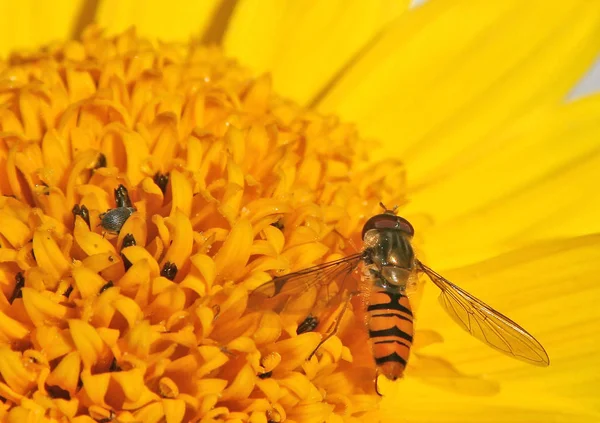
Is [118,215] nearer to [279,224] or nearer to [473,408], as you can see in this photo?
[279,224]

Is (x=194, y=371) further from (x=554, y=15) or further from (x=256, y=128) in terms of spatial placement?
(x=554, y=15)

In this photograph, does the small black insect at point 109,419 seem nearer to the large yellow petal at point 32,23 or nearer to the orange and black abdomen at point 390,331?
the orange and black abdomen at point 390,331

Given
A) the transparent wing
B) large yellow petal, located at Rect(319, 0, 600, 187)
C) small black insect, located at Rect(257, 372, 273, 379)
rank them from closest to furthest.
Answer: small black insect, located at Rect(257, 372, 273, 379), the transparent wing, large yellow petal, located at Rect(319, 0, 600, 187)

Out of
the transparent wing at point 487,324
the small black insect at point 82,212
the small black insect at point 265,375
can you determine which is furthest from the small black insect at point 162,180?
the transparent wing at point 487,324

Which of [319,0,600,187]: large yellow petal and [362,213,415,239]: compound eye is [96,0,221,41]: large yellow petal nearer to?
[319,0,600,187]: large yellow petal

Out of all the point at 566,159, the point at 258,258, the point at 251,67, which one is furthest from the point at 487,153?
the point at 258,258

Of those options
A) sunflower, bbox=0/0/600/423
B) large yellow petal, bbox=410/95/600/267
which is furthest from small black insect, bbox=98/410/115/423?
large yellow petal, bbox=410/95/600/267

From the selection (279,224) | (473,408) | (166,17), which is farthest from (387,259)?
(166,17)
